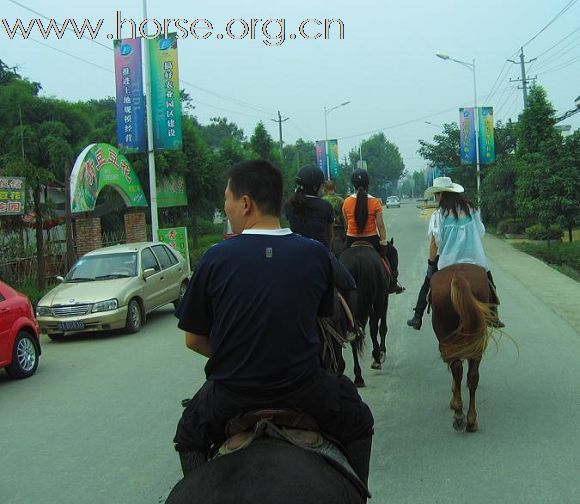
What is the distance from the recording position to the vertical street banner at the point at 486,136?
34.2m

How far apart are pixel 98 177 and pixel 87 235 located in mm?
1886

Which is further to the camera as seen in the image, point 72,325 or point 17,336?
point 72,325

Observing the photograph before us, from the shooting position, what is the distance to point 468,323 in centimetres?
537

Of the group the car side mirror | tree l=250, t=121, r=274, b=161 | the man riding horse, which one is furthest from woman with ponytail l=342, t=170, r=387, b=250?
tree l=250, t=121, r=274, b=161

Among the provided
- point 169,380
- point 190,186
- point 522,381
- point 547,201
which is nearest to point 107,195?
A: point 190,186

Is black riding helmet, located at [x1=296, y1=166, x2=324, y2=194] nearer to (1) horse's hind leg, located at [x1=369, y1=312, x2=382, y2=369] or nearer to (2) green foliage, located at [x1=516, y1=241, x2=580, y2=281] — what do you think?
(1) horse's hind leg, located at [x1=369, y1=312, x2=382, y2=369]

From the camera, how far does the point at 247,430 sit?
2.44 m

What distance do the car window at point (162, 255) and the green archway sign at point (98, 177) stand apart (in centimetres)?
385

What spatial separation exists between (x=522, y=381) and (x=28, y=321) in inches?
243

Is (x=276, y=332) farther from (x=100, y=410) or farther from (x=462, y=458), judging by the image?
(x=100, y=410)

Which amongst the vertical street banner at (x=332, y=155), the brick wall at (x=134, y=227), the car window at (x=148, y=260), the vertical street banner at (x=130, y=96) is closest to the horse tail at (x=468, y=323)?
the car window at (x=148, y=260)

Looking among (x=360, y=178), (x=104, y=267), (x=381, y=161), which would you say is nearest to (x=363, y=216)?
(x=360, y=178)

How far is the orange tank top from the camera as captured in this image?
7.24m

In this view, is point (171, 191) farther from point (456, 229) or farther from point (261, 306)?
point (261, 306)
